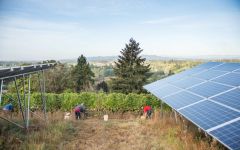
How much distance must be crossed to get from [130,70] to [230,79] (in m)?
40.3

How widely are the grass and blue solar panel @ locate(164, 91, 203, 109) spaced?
135 cm

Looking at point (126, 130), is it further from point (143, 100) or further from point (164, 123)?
point (143, 100)

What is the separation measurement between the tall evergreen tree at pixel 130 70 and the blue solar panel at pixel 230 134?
134 ft

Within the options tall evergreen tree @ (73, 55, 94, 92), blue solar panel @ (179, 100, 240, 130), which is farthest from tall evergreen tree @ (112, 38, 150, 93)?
blue solar panel @ (179, 100, 240, 130)

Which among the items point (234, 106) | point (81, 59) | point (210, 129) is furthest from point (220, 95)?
point (81, 59)

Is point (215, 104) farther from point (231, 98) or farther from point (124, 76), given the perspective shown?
point (124, 76)

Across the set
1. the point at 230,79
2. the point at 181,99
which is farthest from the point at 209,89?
the point at 181,99

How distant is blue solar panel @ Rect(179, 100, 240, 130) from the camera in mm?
6930

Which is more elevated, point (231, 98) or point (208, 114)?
point (231, 98)

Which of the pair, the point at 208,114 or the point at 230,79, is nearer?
the point at 208,114

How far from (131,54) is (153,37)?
36.5 meters

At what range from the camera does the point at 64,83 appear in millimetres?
54969

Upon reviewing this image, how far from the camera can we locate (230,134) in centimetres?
592

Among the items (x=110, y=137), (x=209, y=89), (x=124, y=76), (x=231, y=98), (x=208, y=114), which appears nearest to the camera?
(x=208, y=114)
